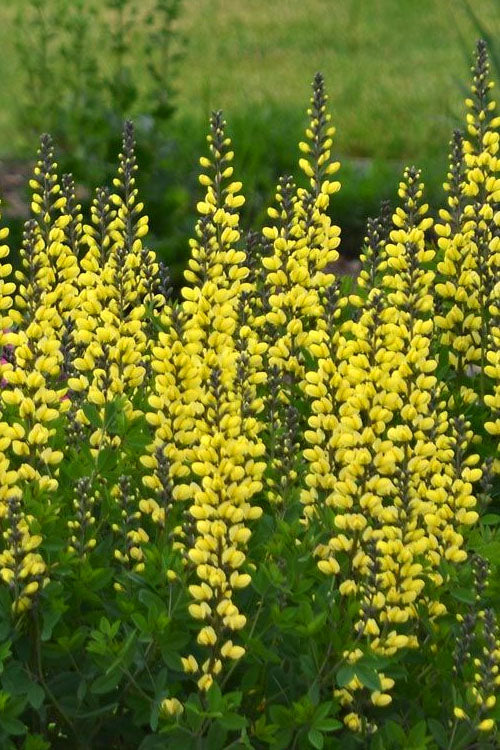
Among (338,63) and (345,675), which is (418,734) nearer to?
(345,675)

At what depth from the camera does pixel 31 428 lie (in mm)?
3096

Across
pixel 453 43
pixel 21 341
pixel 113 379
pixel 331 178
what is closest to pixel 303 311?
pixel 113 379

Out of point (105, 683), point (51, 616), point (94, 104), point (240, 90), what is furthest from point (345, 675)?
point (240, 90)

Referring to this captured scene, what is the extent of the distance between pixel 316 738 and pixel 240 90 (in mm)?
10358

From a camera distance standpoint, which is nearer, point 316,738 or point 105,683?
point 316,738

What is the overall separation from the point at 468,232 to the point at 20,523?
1.55 m

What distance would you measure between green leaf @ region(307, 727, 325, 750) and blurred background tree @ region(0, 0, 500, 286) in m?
5.33

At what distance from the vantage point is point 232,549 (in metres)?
2.70

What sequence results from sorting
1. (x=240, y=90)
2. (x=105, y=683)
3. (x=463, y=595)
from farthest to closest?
(x=240, y=90) < (x=463, y=595) < (x=105, y=683)

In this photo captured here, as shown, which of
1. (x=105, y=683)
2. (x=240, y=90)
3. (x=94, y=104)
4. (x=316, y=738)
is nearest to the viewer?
(x=316, y=738)

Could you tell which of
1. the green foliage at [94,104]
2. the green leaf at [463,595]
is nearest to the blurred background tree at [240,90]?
the green foliage at [94,104]

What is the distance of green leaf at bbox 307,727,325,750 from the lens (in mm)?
2664

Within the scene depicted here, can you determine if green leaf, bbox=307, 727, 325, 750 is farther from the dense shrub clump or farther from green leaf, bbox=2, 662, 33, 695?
green leaf, bbox=2, 662, 33, 695

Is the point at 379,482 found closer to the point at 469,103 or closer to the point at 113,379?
the point at 113,379
